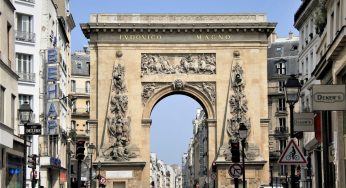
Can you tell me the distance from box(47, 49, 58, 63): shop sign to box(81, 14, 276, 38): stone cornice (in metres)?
13.3

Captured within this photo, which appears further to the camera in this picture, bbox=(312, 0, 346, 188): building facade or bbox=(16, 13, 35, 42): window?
bbox=(16, 13, 35, 42): window

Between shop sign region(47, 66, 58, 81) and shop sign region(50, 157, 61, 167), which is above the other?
shop sign region(47, 66, 58, 81)

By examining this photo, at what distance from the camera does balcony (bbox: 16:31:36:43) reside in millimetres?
52441

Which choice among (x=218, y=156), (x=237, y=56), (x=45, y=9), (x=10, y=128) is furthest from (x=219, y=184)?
(x=10, y=128)

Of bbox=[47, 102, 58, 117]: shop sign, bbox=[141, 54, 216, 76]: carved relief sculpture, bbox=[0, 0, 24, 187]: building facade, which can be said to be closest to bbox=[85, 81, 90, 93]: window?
bbox=[141, 54, 216, 76]: carved relief sculpture

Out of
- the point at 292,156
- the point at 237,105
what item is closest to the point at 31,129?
the point at 292,156

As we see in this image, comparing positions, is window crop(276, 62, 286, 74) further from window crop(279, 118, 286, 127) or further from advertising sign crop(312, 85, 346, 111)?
advertising sign crop(312, 85, 346, 111)

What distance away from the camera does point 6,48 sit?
1161 inches

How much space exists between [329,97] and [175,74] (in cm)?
4778

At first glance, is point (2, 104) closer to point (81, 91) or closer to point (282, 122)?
point (282, 122)

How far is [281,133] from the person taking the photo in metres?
94.2

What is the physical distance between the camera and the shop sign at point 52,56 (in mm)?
54281

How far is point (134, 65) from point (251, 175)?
13544 mm

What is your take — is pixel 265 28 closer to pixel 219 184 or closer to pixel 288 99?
pixel 219 184
